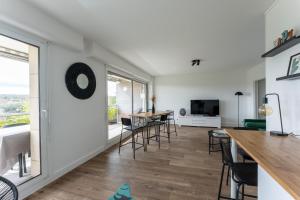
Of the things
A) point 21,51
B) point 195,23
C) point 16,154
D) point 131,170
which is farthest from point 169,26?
point 16,154

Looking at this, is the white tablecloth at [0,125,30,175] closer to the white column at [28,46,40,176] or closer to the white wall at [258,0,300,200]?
the white column at [28,46,40,176]

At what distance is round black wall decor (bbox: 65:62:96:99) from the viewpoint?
2.71 m

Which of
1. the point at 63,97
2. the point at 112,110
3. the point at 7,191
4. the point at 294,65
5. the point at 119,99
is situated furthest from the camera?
the point at 119,99

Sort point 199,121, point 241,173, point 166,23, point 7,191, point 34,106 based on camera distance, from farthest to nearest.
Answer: point 199,121 < point 166,23 < point 34,106 < point 241,173 < point 7,191

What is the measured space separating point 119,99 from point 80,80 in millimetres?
2322

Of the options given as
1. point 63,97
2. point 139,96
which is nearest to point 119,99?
point 139,96

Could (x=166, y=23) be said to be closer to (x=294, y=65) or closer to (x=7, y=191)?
(x=294, y=65)

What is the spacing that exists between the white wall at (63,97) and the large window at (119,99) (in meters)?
0.75

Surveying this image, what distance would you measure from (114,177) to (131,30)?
249cm

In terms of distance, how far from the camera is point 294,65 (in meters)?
1.55

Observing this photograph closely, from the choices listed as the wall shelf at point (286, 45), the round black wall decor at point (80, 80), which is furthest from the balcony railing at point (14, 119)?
the wall shelf at point (286, 45)

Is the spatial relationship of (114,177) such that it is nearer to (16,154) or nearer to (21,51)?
(16,154)

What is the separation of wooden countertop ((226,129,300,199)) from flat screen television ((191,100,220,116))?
5.08 m

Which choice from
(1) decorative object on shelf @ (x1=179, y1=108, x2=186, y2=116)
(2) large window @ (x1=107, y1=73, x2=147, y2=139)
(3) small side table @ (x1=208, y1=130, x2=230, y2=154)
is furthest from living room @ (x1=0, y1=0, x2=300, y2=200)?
(1) decorative object on shelf @ (x1=179, y1=108, x2=186, y2=116)
